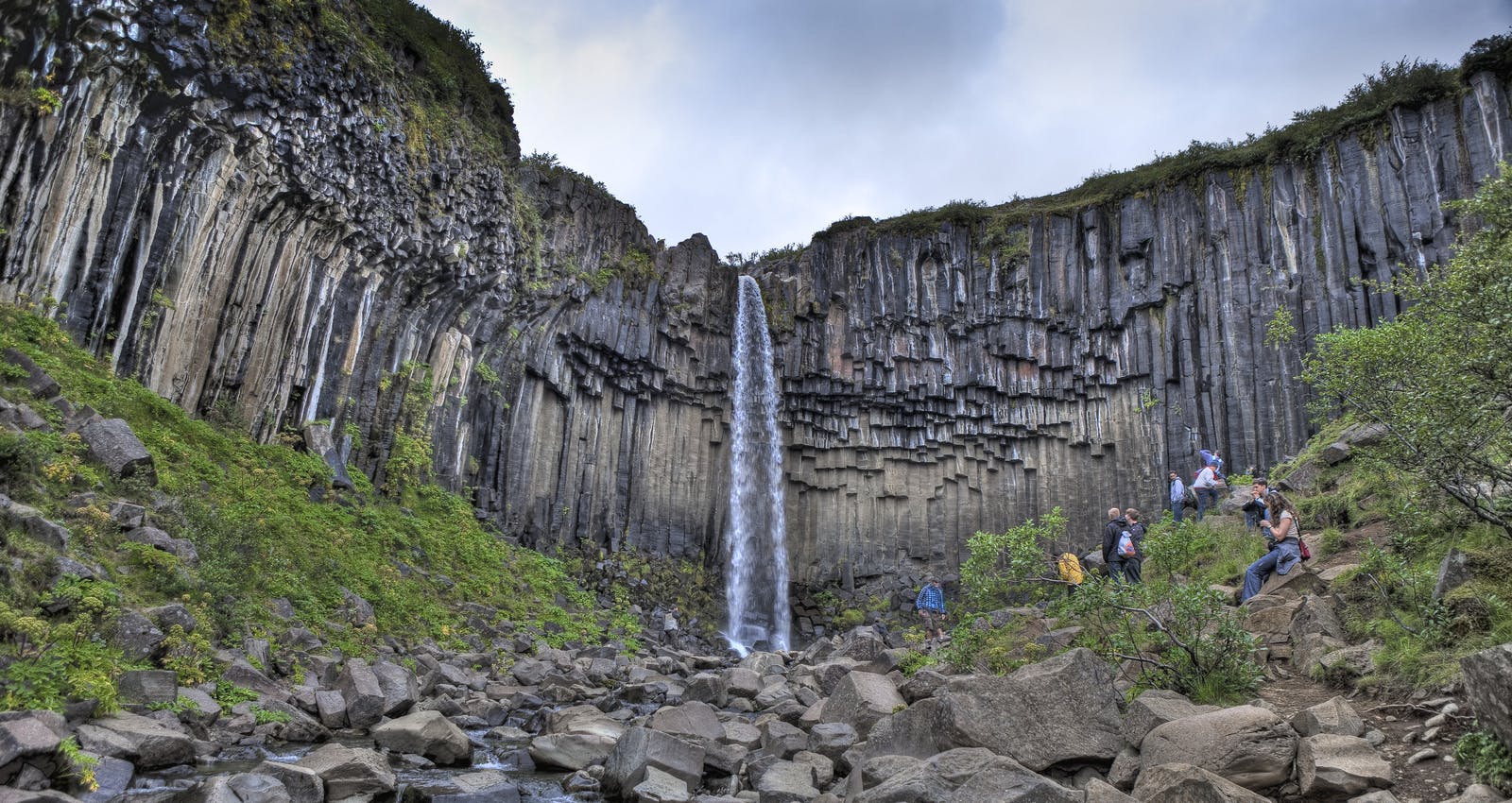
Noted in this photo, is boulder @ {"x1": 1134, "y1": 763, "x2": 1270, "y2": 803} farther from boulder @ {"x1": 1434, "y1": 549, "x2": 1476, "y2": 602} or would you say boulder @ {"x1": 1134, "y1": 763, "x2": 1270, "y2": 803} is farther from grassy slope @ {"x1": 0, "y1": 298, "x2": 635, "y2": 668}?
grassy slope @ {"x1": 0, "y1": 298, "x2": 635, "y2": 668}

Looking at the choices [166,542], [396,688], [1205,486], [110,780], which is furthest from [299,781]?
[1205,486]

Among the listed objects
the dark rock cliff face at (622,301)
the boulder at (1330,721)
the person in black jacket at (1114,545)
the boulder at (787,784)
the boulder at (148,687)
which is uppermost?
the dark rock cliff face at (622,301)

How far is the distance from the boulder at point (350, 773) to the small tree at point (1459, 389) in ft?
33.3

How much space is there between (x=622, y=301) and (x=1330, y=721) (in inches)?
1012

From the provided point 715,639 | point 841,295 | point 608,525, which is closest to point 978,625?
point 715,639

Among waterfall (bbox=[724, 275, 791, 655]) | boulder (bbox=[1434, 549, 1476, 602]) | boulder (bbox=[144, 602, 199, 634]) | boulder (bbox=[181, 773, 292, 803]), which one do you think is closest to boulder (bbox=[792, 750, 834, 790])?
boulder (bbox=[181, 773, 292, 803])

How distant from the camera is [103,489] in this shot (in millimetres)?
11422

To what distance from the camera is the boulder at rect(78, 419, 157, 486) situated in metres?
12.0

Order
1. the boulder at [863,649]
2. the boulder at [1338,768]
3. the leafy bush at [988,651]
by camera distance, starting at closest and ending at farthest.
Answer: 1. the boulder at [1338,768]
2. the leafy bush at [988,651]
3. the boulder at [863,649]

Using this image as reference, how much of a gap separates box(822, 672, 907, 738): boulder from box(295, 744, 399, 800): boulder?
16.6 ft

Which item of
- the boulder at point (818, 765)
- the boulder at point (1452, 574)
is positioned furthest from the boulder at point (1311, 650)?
the boulder at point (818, 765)

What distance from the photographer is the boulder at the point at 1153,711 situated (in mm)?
7438

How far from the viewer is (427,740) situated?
9477 millimetres

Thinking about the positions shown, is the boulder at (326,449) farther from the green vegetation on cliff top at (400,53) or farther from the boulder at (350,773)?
the boulder at (350,773)
